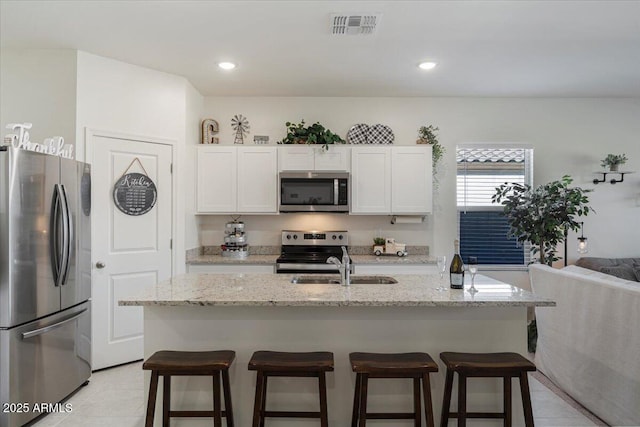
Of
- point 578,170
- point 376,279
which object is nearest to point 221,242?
point 376,279

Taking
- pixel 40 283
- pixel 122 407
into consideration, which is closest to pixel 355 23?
pixel 40 283

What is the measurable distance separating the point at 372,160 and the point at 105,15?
2696 mm

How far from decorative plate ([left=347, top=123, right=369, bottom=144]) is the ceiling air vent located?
5.37ft

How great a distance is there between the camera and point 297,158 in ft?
13.9

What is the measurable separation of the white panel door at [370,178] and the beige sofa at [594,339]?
65.7 inches

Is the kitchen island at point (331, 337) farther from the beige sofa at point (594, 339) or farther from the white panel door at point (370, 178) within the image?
the white panel door at point (370, 178)

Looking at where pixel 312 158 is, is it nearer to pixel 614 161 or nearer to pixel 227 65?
pixel 227 65

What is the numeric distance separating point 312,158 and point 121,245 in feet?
6.73

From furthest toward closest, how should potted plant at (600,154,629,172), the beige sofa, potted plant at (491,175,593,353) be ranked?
potted plant at (600,154,629,172), potted plant at (491,175,593,353), the beige sofa

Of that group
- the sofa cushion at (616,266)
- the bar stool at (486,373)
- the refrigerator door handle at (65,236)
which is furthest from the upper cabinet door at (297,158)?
the sofa cushion at (616,266)

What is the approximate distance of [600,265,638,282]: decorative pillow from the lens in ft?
13.1

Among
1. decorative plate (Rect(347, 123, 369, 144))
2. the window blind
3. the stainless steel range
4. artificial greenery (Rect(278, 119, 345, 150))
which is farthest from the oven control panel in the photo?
the window blind

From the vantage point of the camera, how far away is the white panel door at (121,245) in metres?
3.37

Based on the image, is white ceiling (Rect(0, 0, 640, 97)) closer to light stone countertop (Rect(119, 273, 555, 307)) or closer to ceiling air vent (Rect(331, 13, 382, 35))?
ceiling air vent (Rect(331, 13, 382, 35))
